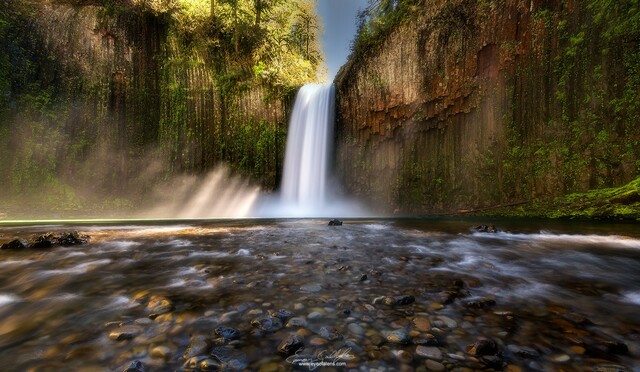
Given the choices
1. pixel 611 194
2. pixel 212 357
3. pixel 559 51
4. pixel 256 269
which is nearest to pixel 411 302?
pixel 212 357

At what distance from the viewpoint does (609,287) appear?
9.77 feet

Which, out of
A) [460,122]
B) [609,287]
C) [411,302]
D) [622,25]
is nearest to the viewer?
[411,302]

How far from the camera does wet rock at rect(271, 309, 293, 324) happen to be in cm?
219

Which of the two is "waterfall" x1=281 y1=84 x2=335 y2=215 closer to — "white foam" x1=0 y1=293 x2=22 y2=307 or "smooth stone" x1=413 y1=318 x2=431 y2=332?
"white foam" x1=0 y1=293 x2=22 y2=307

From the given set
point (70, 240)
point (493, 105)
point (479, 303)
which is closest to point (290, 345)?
point (479, 303)

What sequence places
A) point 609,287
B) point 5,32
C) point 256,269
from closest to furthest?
1. point 609,287
2. point 256,269
3. point 5,32

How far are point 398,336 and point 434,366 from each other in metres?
0.33

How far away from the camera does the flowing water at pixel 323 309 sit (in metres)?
1.68

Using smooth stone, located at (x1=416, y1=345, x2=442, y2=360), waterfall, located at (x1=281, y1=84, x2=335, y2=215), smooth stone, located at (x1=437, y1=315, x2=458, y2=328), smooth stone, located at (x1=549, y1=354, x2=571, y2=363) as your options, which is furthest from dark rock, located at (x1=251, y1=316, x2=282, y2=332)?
waterfall, located at (x1=281, y1=84, x2=335, y2=215)

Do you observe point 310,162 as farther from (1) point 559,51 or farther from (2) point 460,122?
(1) point 559,51

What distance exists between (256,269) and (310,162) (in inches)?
608

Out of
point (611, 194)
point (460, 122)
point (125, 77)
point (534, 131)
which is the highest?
point (125, 77)

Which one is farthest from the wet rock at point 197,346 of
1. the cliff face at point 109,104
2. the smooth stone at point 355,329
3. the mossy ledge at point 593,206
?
the cliff face at point 109,104

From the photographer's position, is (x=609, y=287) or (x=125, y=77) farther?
(x=125, y=77)
